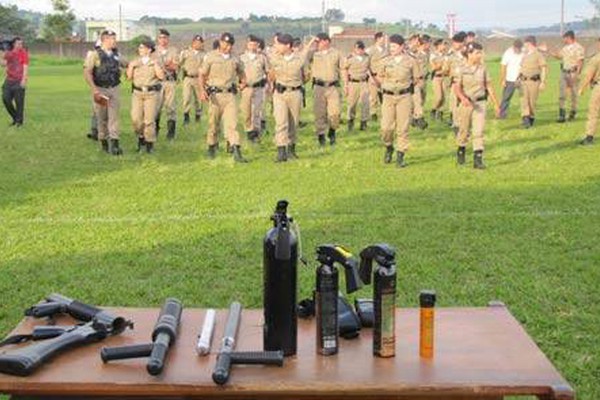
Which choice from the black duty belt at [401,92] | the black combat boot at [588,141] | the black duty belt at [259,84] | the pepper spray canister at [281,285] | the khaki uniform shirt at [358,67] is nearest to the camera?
the pepper spray canister at [281,285]

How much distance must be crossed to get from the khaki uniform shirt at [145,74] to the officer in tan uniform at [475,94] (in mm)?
4883

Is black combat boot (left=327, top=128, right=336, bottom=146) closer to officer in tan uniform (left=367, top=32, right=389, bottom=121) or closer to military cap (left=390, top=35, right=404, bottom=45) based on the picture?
officer in tan uniform (left=367, top=32, right=389, bottom=121)

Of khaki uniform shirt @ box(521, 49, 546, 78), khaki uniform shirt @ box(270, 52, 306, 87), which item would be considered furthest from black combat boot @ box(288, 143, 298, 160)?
khaki uniform shirt @ box(521, 49, 546, 78)

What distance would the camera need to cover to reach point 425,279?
6992mm

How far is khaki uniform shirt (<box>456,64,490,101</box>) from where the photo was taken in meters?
12.6

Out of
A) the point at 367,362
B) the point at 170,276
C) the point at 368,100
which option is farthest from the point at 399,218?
the point at 368,100

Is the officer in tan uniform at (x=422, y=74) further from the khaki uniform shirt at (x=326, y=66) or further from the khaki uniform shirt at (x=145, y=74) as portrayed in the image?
the khaki uniform shirt at (x=145, y=74)

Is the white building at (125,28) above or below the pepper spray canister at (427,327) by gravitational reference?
above

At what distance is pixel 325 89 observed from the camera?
52.0ft

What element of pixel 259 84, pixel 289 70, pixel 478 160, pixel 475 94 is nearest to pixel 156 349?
pixel 478 160

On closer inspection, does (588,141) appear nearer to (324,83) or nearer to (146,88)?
(324,83)

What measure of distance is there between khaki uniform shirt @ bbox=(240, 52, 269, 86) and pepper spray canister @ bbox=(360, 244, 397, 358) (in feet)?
39.7

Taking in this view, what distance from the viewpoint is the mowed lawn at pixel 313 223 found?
6.61m

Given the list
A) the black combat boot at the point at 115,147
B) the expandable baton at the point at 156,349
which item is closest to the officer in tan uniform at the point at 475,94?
the black combat boot at the point at 115,147
